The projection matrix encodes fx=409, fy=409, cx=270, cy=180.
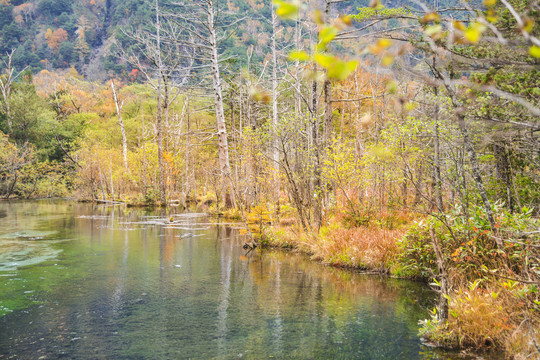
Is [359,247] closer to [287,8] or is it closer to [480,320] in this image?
[480,320]

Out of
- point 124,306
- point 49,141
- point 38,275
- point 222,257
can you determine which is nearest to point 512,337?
point 124,306

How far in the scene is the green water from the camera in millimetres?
5121

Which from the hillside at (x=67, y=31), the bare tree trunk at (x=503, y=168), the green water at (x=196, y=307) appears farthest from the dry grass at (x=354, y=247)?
the hillside at (x=67, y=31)

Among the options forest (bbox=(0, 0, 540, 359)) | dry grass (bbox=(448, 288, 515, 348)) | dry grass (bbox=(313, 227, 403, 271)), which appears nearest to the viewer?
forest (bbox=(0, 0, 540, 359))

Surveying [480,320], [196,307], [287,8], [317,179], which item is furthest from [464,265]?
[287,8]

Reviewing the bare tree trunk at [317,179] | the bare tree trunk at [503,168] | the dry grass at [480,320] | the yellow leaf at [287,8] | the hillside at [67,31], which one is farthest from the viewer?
the hillside at [67,31]

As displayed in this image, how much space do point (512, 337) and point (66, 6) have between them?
127m

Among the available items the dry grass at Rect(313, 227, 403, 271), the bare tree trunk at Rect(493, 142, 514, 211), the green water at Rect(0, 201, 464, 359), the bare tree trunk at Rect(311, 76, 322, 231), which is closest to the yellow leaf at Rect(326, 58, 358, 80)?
the green water at Rect(0, 201, 464, 359)

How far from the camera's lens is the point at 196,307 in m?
6.73

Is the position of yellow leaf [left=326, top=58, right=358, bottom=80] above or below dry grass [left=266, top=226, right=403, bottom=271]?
above

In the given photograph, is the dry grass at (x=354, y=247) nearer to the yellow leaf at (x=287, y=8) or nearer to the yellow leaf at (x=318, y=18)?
the yellow leaf at (x=318, y=18)

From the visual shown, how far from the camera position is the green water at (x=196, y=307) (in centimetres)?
512

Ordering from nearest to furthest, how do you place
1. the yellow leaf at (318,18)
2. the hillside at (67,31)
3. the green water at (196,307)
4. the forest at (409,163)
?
the yellow leaf at (318,18) → the forest at (409,163) → the green water at (196,307) → the hillside at (67,31)

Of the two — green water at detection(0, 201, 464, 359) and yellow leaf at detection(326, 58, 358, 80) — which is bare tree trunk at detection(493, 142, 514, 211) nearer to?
green water at detection(0, 201, 464, 359)
